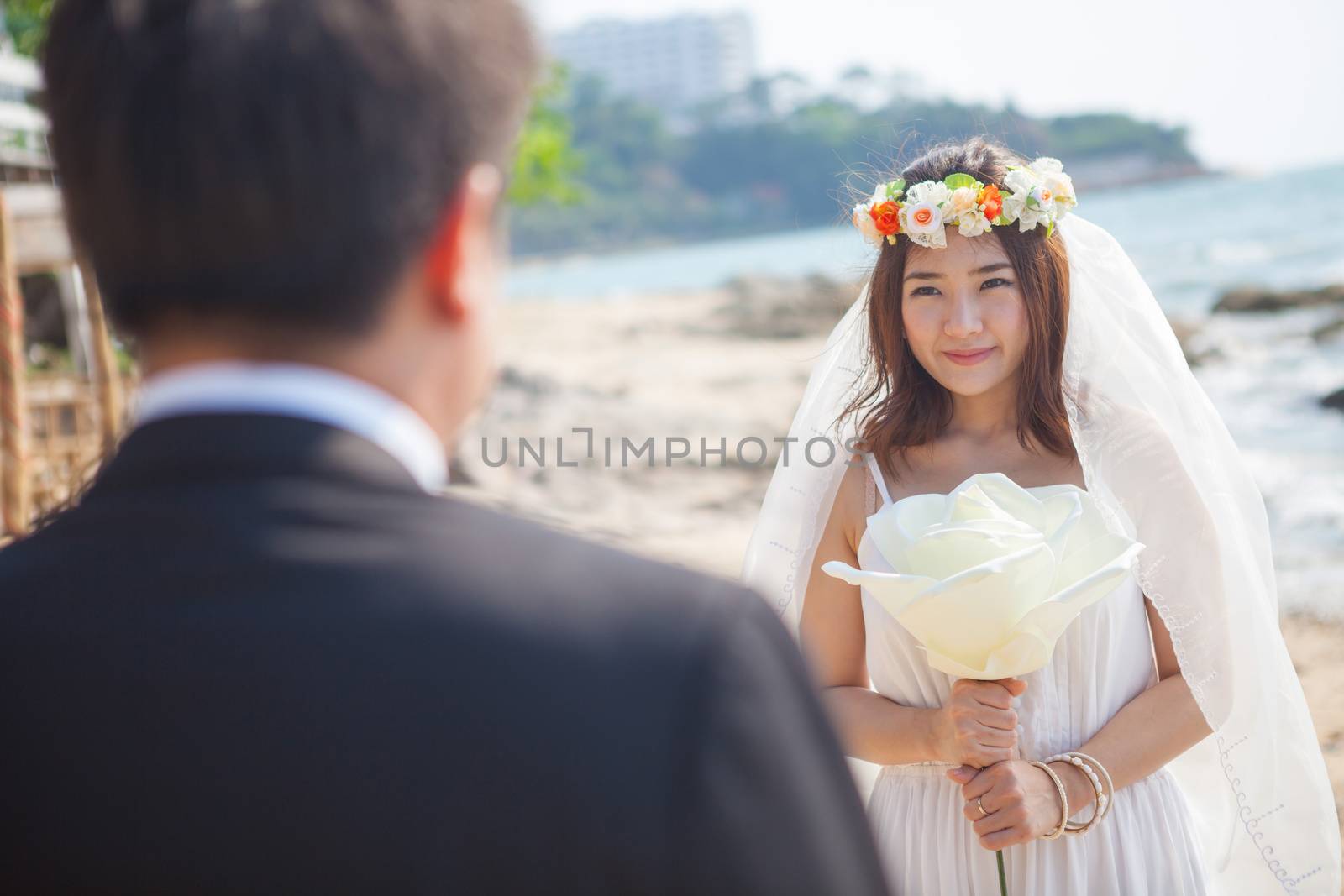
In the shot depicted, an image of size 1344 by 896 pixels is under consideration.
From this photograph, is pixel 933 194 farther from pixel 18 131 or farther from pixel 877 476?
pixel 18 131

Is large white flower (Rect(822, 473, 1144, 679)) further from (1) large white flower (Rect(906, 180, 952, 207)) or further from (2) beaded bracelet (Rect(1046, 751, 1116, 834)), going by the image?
(1) large white flower (Rect(906, 180, 952, 207))

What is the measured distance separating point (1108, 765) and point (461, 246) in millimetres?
2121

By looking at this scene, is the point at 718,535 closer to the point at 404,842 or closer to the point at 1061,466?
the point at 1061,466

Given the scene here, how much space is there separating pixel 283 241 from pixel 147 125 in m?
0.14

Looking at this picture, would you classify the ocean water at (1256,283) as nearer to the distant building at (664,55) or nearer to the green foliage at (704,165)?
the green foliage at (704,165)

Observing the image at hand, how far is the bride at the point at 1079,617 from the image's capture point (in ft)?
8.46

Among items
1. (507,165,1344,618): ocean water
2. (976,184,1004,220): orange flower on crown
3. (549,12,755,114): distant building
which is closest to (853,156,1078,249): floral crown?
(976,184,1004,220): orange flower on crown

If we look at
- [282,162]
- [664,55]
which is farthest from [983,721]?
[664,55]

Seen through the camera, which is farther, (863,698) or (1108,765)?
(863,698)

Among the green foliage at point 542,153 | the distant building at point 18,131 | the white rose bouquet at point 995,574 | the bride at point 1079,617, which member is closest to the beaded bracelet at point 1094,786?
the bride at point 1079,617

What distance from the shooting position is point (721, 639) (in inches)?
33.5

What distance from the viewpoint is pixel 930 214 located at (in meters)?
2.81

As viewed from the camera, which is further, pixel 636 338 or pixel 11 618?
pixel 636 338

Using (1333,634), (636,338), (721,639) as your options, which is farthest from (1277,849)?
(636,338)
